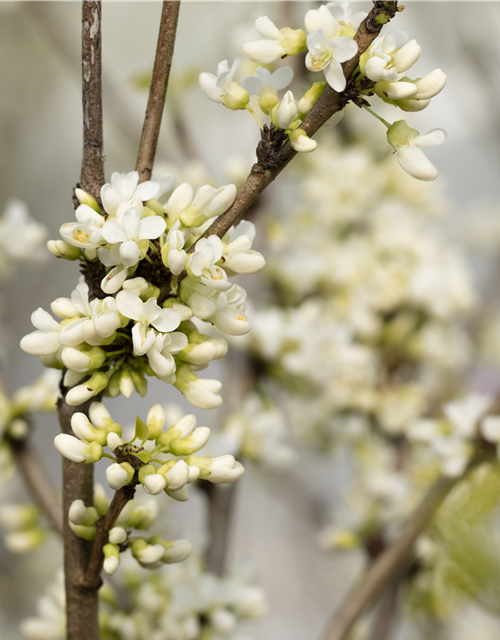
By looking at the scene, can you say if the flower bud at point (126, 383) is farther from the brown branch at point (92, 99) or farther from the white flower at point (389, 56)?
the white flower at point (389, 56)

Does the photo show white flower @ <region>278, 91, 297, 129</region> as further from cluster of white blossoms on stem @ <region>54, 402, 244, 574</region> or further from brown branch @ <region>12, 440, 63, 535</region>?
brown branch @ <region>12, 440, 63, 535</region>

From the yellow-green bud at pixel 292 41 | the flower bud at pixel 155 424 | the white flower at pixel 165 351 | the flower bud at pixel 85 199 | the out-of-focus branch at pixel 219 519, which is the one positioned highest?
the yellow-green bud at pixel 292 41

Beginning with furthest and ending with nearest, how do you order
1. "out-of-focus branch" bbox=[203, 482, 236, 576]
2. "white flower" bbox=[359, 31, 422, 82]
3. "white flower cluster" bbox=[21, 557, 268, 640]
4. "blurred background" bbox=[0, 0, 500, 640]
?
"blurred background" bbox=[0, 0, 500, 640], "out-of-focus branch" bbox=[203, 482, 236, 576], "white flower cluster" bbox=[21, 557, 268, 640], "white flower" bbox=[359, 31, 422, 82]

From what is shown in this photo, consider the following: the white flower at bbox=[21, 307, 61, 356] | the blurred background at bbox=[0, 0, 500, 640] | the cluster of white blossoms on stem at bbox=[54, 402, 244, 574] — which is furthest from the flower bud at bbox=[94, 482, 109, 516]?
the blurred background at bbox=[0, 0, 500, 640]

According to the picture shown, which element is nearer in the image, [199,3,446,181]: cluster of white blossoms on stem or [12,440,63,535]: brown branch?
[199,3,446,181]: cluster of white blossoms on stem

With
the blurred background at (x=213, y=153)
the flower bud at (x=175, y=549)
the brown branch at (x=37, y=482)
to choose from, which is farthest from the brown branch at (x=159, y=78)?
the blurred background at (x=213, y=153)

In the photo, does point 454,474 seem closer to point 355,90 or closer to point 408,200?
point 355,90

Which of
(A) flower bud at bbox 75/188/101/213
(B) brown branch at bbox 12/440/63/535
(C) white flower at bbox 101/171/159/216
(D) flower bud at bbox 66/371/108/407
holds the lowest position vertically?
(B) brown branch at bbox 12/440/63/535

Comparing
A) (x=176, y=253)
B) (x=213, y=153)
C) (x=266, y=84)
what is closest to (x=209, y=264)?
(x=176, y=253)

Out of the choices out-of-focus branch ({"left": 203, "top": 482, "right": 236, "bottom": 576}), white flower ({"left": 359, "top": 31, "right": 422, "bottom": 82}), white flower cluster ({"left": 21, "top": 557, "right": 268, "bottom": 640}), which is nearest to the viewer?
white flower ({"left": 359, "top": 31, "right": 422, "bottom": 82})
